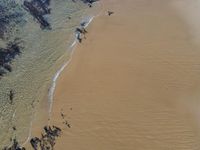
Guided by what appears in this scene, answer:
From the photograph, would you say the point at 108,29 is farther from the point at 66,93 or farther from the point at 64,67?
the point at 66,93

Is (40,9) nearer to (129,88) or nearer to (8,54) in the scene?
(8,54)

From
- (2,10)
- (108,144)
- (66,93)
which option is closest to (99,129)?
(108,144)

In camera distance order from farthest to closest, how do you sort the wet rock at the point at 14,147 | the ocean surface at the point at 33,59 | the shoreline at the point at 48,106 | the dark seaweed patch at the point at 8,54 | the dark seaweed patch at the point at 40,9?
the dark seaweed patch at the point at 40,9, the dark seaweed patch at the point at 8,54, the ocean surface at the point at 33,59, the shoreline at the point at 48,106, the wet rock at the point at 14,147

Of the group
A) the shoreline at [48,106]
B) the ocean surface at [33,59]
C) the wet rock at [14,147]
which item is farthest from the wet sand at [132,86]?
the wet rock at [14,147]

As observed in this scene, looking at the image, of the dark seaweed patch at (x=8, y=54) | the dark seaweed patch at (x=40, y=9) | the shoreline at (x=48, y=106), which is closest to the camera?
the shoreline at (x=48, y=106)

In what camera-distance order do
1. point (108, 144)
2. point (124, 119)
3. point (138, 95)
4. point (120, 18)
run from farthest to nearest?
point (120, 18) → point (138, 95) → point (124, 119) → point (108, 144)

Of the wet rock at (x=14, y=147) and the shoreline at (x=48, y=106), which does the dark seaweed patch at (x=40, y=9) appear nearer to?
the shoreline at (x=48, y=106)

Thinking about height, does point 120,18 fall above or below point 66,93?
above

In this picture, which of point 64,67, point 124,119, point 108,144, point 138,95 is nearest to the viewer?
point 108,144
